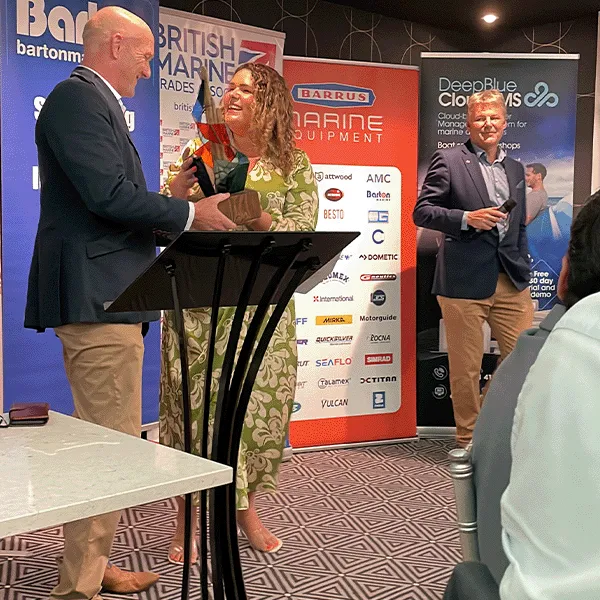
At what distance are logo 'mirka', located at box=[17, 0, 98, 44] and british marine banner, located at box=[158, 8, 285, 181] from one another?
676 millimetres

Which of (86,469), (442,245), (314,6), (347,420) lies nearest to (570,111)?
(442,245)

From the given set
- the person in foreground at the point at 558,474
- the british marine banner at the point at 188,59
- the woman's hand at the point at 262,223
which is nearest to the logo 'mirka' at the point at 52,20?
the british marine banner at the point at 188,59

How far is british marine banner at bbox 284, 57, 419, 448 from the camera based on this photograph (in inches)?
195

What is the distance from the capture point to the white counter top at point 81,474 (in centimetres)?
114

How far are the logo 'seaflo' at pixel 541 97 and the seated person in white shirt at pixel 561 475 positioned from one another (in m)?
4.81

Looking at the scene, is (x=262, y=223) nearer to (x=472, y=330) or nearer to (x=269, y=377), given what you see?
(x=269, y=377)

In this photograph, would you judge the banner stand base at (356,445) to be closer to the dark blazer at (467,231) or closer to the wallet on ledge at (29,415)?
the dark blazer at (467,231)

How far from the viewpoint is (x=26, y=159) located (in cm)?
363

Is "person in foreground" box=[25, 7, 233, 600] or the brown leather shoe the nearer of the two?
"person in foreground" box=[25, 7, 233, 600]

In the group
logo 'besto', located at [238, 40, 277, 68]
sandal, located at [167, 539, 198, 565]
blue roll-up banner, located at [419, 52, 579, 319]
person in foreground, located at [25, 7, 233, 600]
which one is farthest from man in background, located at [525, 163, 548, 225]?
person in foreground, located at [25, 7, 233, 600]

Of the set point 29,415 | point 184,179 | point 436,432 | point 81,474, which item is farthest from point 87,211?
point 436,432

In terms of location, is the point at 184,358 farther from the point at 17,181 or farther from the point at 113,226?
A: the point at 17,181

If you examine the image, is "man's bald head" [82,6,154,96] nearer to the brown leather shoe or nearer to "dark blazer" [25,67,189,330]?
"dark blazer" [25,67,189,330]

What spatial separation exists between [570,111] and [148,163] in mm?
2680
